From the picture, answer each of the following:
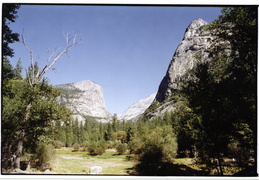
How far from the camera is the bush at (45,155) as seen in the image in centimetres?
914

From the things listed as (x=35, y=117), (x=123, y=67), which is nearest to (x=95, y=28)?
(x=123, y=67)

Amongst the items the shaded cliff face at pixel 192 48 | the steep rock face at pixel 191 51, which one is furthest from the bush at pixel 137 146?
the shaded cliff face at pixel 192 48

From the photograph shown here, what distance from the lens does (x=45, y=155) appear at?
9.52 metres

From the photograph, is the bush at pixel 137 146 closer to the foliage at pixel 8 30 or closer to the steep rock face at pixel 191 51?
the steep rock face at pixel 191 51

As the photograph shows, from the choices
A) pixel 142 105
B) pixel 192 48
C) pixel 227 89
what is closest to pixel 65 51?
pixel 227 89

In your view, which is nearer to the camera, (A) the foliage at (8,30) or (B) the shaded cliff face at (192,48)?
(A) the foliage at (8,30)

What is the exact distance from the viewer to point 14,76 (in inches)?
318

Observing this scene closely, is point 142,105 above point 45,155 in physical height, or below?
above

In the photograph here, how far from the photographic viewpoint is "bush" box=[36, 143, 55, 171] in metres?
9.14

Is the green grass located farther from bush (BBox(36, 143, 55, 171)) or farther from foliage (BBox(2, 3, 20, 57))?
foliage (BBox(2, 3, 20, 57))

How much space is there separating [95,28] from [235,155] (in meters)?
9.23

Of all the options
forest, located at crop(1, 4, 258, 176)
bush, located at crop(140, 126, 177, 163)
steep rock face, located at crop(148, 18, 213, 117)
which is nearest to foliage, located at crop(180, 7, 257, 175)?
forest, located at crop(1, 4, 258, 176)

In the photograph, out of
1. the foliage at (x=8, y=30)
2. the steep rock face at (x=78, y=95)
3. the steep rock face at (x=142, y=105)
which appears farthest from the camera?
the steep rock face at (x=142, y=105)

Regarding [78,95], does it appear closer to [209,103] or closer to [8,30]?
[8,30]
